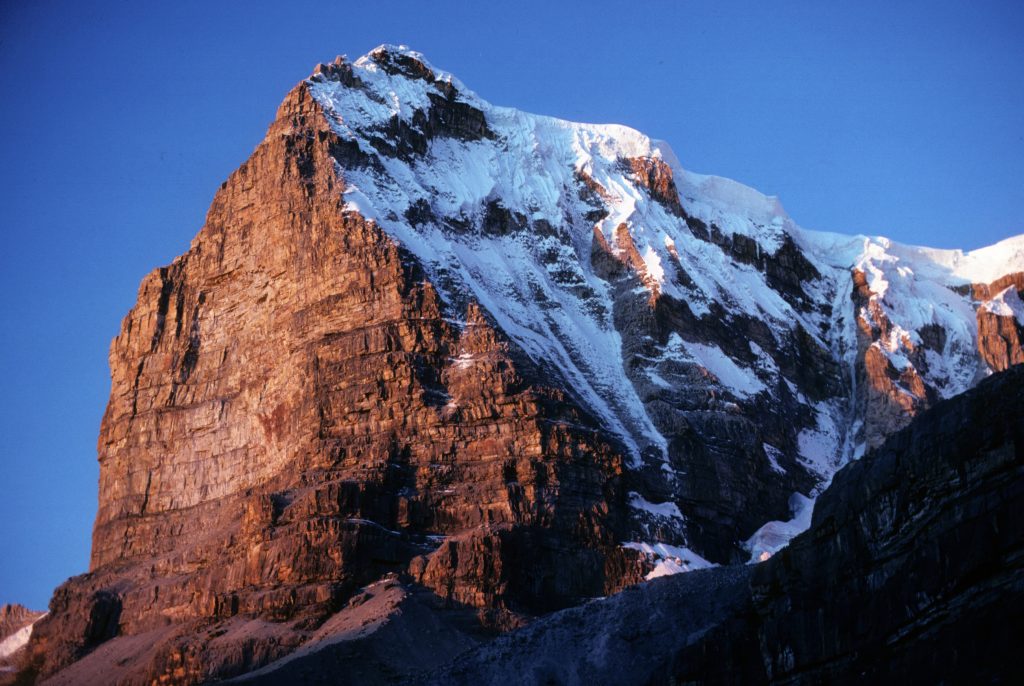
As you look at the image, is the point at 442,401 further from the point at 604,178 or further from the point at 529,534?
the point at 604,178

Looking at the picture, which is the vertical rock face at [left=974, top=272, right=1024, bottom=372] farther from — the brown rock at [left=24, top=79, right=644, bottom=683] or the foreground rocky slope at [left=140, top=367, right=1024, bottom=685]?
the foreground rocky slope at [left=140, top=367, right=1024, bottom=685]

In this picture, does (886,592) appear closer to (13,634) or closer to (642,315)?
(642,315)

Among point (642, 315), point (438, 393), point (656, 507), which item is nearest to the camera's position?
point (438, 393)

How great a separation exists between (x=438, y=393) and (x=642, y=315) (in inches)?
1588

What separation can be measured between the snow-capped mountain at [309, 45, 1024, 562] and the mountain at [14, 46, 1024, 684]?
1.22 feet

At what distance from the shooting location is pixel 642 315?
572 ft

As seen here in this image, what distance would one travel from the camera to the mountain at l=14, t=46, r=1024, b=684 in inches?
5022

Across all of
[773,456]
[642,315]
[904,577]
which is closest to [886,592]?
[904,577]

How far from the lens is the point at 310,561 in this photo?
12412 cm

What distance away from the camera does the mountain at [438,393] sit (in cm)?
12756

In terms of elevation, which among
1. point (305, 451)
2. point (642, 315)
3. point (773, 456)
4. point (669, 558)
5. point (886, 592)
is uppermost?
point (642, 315)

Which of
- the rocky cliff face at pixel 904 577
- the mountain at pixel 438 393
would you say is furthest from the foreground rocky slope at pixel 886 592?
the mountain at pixel 438 393

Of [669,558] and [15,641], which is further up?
[15,641]

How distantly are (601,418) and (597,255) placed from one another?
3381 centimetres
